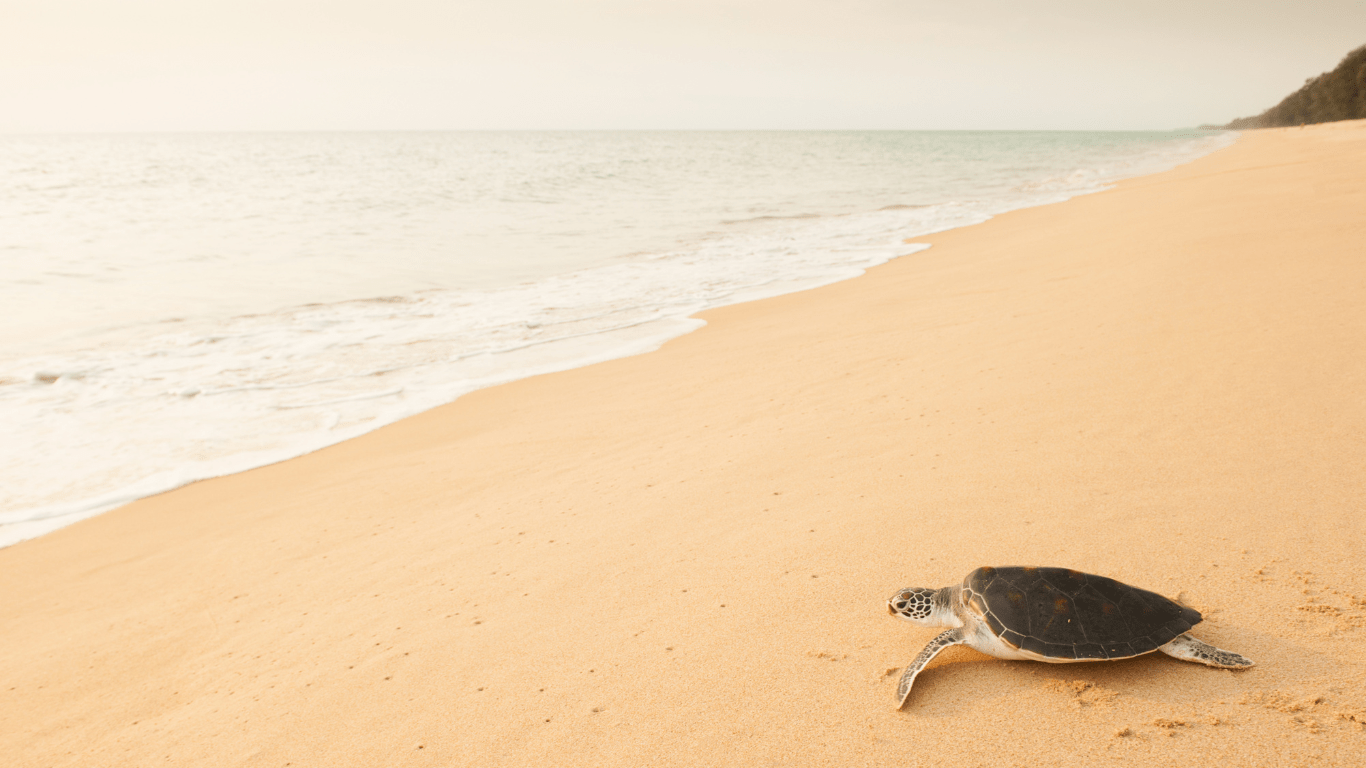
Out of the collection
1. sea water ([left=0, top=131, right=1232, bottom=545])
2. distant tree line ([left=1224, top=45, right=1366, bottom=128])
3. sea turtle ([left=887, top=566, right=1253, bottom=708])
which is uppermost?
distant tree line ([left=1224, top=45, right=1366, bottom=128])

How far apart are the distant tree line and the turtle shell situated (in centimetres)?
6877

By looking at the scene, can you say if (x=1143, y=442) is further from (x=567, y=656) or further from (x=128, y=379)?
(x=128, y=379)

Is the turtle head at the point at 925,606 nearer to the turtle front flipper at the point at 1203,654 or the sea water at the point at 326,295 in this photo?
the turtle front flipper at the point at 1203,654

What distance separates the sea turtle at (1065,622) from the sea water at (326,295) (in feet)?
16.9

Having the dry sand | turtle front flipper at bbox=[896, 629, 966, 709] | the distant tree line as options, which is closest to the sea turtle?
turtle front flipper at bbox=[896, 629, 966, 709]

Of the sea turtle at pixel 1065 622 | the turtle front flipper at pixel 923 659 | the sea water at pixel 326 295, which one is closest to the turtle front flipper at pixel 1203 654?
the sea turtle at pixel 1065 622

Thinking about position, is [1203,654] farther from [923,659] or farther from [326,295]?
[326,295]

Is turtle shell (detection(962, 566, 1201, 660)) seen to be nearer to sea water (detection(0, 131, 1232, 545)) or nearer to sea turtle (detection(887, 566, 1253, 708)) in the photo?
sea turtle (detection(887, 566, 1253, 708))

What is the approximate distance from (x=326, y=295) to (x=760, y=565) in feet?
35.1

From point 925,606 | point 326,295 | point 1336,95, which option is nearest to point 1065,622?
point 925,606

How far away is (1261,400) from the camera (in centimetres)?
389

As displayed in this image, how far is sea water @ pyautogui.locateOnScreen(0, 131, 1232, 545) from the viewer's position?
5895mm

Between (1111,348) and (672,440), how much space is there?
334 centimetres

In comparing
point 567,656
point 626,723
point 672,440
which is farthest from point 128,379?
point 626,723
